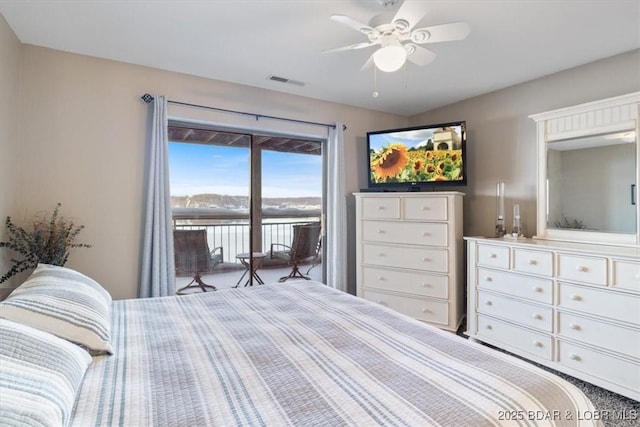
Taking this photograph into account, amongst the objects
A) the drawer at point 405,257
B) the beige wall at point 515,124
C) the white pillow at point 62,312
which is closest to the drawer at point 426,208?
the drawer at point 405,257

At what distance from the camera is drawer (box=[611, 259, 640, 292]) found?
81.4 inches

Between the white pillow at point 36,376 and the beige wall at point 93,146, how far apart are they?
Result: 1.93 metres

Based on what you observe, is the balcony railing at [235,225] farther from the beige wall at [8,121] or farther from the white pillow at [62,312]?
the white pillow at [62,312]

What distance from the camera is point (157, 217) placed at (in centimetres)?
288

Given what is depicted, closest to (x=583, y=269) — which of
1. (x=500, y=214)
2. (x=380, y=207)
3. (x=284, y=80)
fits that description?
(x=500, y=214)

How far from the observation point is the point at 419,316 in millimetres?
3391

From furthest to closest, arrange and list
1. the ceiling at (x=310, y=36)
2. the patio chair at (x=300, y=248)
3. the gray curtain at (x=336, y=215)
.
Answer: the patio chair at (x=300, y=248)
the gray curtain at (x=336, y=215)
the ceiling at (x=310, y=36)

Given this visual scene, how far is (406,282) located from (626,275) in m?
1.72

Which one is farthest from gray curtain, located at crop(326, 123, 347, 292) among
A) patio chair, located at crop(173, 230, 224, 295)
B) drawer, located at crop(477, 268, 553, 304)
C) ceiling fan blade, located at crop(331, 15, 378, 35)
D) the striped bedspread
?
the striped bedspread

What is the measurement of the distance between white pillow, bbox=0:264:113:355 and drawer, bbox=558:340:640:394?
2.81 meters

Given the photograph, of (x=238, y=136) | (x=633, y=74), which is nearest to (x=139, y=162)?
(x=238, y=136)

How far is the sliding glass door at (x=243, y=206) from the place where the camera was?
11.0 ft

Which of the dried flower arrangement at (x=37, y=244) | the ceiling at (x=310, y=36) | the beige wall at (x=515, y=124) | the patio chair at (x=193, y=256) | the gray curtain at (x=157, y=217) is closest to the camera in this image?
the ceiling at (x=310, y=36)

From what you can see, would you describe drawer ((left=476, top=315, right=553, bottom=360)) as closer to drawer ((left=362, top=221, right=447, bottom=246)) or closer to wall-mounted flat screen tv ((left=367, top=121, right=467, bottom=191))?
drawer ((left=362, top=221, right=447, bottom=246))
